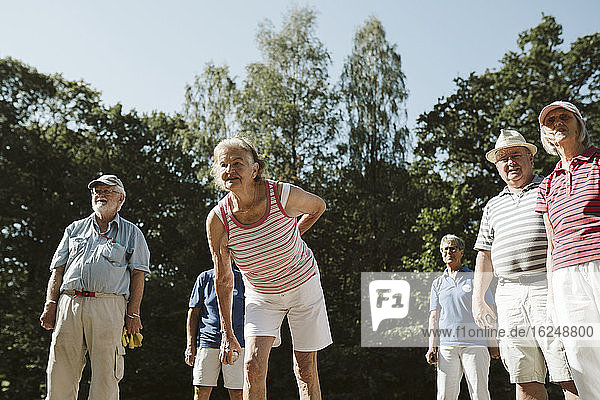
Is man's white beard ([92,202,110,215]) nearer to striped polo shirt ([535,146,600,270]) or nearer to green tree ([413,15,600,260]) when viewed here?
striped polo shirt ([535,146,600,270])

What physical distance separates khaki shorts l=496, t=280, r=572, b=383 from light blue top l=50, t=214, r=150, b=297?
267 centimetres

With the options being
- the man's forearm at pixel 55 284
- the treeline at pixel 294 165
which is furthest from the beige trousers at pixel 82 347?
the treeline at pixel 294 165

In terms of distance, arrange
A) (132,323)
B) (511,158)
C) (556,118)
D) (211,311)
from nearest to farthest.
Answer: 1. (556,118)
2. (511,158)
3. (132,323)
4. (211,311)

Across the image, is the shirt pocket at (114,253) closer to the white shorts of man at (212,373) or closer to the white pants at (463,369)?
the white shorts of man at (212,373)

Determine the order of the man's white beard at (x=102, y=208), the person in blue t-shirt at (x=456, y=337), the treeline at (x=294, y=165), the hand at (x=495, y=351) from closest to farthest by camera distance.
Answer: the man's white beard at (x=102, y=208), the hand at (x=495, y=351), the person in blue t-shirt at (x=456, y=337), the treeline at (x=294, y=165)

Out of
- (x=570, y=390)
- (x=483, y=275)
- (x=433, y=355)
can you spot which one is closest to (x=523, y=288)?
(x=483, y=275)

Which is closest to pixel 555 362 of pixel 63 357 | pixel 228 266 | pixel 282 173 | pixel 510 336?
pixel 510 336

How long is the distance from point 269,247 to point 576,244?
1.48 meters

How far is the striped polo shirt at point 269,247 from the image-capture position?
9.89 feet

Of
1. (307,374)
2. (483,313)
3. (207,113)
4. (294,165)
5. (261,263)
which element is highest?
(207,113)

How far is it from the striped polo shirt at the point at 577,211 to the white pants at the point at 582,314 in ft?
0.20

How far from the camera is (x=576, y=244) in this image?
2.57 metres

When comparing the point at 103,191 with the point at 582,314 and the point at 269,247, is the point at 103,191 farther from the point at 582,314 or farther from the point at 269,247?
the point at 582,314

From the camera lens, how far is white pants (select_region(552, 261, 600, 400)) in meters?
2.46
